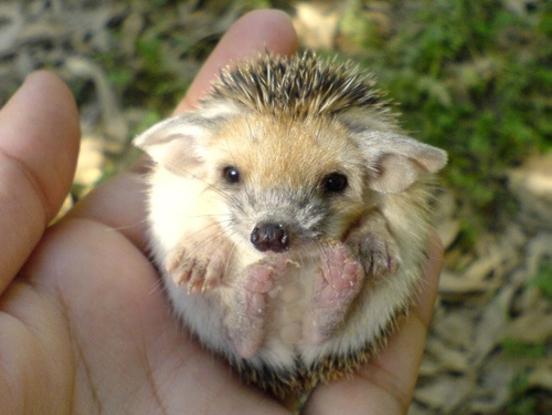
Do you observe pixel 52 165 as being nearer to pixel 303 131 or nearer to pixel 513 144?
pixel 303 131

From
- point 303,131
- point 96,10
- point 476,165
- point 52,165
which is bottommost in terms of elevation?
point 476,165

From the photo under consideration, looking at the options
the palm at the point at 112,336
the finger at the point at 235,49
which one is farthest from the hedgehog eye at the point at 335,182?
the finger at the point at 235,49

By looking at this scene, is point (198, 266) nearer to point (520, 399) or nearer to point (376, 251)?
point (376, 251)

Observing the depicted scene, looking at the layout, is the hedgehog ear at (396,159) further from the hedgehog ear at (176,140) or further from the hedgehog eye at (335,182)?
the hedgehog ear at (176,140)

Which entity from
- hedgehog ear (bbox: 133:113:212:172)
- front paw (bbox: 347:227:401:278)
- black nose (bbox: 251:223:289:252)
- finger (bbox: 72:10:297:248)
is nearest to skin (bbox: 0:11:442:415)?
finger (bbox: 72:10:297:248)

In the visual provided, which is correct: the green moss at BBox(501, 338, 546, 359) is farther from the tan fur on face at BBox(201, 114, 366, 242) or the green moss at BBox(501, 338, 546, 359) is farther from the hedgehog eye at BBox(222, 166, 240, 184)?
the hedgehog eye at BBox(222, 166, 240, 184)

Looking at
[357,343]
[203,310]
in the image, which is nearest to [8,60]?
[203,310]
